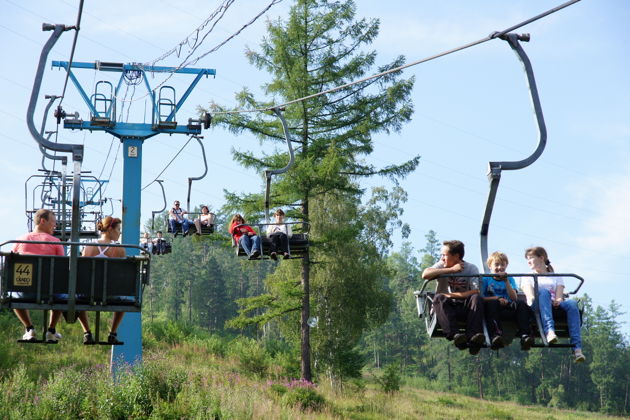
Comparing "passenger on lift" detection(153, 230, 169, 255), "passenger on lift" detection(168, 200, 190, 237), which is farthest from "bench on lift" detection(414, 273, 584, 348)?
"passenger on lift" detection(153, 230, 169, 255)

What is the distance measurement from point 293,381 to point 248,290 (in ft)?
213

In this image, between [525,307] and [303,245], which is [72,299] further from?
[303,245]

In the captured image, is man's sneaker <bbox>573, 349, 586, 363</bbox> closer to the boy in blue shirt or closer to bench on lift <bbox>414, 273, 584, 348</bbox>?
bench on lift <bbox>414, 273, 584, 348</bbox>

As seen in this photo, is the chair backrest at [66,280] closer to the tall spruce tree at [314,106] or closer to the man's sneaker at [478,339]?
the man's sneaker at [478,339]

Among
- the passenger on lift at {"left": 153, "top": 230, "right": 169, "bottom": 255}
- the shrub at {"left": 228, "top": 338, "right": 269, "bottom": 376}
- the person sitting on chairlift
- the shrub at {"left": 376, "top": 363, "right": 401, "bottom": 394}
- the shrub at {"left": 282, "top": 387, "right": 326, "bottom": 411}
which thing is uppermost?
the person sitting on chairlift

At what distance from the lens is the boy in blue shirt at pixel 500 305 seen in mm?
9172

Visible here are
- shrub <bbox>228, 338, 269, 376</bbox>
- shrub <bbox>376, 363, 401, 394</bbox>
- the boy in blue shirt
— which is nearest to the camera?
the boy in blue shirt

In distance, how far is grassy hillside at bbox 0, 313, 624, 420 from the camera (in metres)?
18.8

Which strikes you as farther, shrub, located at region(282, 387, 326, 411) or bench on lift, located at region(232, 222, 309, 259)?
shrub, located at region(282, 387, 326, 411)

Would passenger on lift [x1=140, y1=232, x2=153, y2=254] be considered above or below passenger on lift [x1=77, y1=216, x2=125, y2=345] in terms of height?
above

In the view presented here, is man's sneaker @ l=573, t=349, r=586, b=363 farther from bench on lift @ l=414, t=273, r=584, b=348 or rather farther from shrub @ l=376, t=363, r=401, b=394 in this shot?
shrub @ l=376, t=363, r=401, b=394

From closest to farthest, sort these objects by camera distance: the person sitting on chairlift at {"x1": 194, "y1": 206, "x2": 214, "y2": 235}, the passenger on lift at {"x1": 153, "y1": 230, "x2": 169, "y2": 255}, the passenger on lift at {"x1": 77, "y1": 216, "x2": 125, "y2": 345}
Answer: the passenger on lift at {"x1": 77, "y1": 216, "x2": 125, "y2": 345} → the person sitting on chairlift at {"x1": 194, "y1": 206, "x2": 214, "y2": 235} → the passenger on lift at {"x1": 153, "y1": 230, "x2": 169, "y2": 255}

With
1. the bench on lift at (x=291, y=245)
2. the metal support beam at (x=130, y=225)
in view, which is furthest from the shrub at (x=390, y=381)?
the bench on lift at (x=291, y=245)

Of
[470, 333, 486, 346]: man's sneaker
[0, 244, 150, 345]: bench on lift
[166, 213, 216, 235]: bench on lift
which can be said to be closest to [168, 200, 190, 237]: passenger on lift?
[166, 213, 216, 235]: bench on lift
